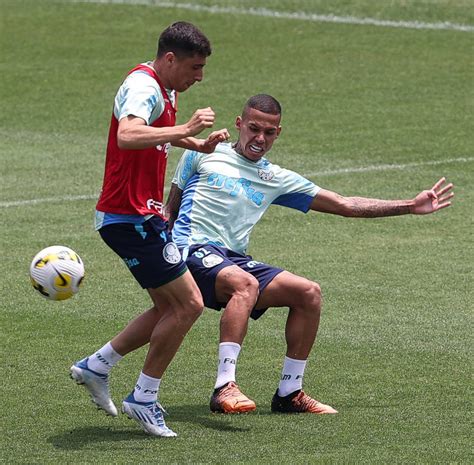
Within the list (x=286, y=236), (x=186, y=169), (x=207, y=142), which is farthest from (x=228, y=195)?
(x=286, y=236)

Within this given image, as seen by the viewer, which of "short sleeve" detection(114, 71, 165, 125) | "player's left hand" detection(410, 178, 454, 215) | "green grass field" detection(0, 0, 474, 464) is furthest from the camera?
"player's left hand" detection(410, 178, 454, 215)

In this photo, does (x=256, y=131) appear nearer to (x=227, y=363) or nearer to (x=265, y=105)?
(x=265, y=105)

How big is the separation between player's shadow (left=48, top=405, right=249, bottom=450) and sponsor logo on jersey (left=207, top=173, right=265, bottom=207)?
56.8 inches

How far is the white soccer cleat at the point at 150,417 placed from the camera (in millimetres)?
8227

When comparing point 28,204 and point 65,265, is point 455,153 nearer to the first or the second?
point 28,204

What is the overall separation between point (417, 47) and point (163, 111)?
14989 mm

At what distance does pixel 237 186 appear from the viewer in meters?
9.45

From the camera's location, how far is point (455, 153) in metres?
17.5

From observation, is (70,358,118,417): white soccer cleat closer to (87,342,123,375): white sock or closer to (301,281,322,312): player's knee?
(87,342,123,375): white sock

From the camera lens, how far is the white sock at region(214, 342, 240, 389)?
8844 mm

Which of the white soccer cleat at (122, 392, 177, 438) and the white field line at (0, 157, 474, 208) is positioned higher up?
the white field line at (0, 157, 474, 208)

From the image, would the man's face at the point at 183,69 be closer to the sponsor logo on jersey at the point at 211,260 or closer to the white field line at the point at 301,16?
the sponsor logo on jersey at the point at 211,260

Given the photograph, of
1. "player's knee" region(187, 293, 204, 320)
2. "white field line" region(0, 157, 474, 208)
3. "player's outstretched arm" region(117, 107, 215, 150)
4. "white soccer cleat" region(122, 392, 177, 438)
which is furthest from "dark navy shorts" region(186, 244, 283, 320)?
"white field line" region(0, 157, 474, 208)

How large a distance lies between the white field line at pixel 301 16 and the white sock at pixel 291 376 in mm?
15310
